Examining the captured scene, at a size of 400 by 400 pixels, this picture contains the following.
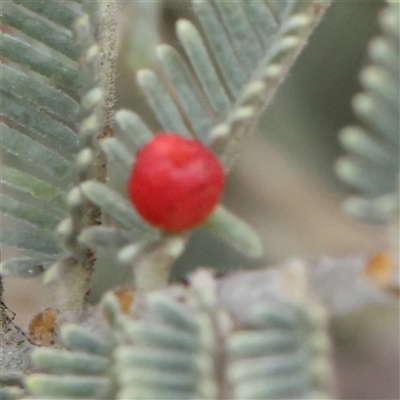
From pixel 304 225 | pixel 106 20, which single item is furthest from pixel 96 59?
pixel 304 225

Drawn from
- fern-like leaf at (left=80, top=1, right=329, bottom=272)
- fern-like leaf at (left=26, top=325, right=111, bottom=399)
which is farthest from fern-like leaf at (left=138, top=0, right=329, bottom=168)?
fern-like leaf at (left=26, top=325, right=111, bottom=399)

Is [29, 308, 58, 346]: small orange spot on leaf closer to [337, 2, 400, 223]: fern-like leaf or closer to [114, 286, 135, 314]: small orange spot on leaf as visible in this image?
[114, 286, 135, 314]: small orange spot on leaf

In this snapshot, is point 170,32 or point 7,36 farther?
point 170,32

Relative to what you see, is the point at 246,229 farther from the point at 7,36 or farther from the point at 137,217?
the point at 7,36

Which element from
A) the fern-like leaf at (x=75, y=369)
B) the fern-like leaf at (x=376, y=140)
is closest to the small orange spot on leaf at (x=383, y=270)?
the fern-like leaf at (x=376, y=140)

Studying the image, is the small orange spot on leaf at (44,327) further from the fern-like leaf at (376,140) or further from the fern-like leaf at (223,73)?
the fern-like leaf at (376,140)
